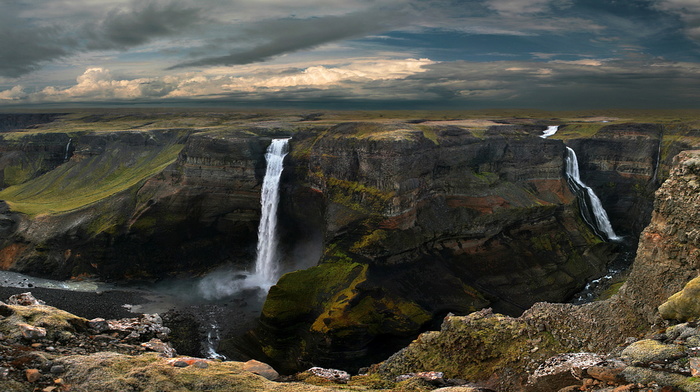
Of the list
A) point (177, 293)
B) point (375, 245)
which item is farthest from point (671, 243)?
point (177, 293)

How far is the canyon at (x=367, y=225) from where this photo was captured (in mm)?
39156

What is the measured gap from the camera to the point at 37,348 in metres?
14.2

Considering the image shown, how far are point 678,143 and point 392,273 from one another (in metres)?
51.4

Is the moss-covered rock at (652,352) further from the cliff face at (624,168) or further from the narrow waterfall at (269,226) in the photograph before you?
the cliff face at (624,168)

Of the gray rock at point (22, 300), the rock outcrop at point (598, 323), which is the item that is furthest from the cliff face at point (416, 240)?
the gray rock at point (22, 300)

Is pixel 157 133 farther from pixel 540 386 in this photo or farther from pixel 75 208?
pixel 540 386

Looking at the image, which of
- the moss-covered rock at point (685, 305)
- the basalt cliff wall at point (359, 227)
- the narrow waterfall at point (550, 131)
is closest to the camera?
the moss-covered rock at point (685, 305)

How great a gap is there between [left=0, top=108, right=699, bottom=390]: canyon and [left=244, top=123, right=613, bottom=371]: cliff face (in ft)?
0.50

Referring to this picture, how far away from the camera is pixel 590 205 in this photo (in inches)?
2598

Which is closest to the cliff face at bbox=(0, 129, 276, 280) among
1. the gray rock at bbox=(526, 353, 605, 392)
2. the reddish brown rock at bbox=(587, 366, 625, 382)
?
the gray rock at bbox=(526, 353, 605, 392)

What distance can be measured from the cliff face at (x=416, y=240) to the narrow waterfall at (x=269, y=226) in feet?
A: 11.0

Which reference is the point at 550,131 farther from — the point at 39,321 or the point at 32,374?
the point at 32,374

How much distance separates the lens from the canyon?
39156 millimetres

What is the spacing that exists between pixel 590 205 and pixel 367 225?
3904 centimetres
